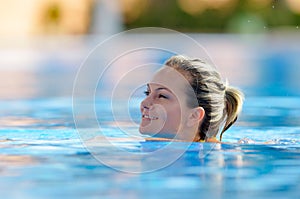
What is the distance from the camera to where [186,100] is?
10.9ft

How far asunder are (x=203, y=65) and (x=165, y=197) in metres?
1.19

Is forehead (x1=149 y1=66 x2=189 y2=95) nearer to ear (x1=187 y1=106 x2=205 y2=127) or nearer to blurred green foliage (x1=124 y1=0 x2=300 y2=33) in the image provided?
ear (x1=187 y1=106 x2=205 y2=127)

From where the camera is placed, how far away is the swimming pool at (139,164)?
2391 mm

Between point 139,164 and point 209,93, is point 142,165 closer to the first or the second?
point 139,164

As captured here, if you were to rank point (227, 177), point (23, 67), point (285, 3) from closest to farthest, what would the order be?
point (227, 177) < point (23, 67) < point (285, 3)

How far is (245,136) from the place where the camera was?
157 inches

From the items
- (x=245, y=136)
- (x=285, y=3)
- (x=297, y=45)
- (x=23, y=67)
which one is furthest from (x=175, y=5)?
(x=245, y=136)

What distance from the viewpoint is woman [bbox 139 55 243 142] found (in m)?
3.28

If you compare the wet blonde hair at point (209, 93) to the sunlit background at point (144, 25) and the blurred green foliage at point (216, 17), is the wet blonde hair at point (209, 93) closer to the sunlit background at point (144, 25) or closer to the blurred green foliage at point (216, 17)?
the sunlit background at point (144, 25)

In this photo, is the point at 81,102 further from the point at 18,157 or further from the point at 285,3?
the point at 285,3

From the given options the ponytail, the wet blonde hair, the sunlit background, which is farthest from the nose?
the sunlit background

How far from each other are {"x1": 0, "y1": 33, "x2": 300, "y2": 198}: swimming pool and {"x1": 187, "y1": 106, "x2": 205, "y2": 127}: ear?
3.8 inches

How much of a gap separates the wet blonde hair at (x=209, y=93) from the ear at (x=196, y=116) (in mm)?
23

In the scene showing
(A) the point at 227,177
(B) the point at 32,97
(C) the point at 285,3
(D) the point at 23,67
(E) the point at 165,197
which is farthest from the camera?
(C) the point at 285,3
